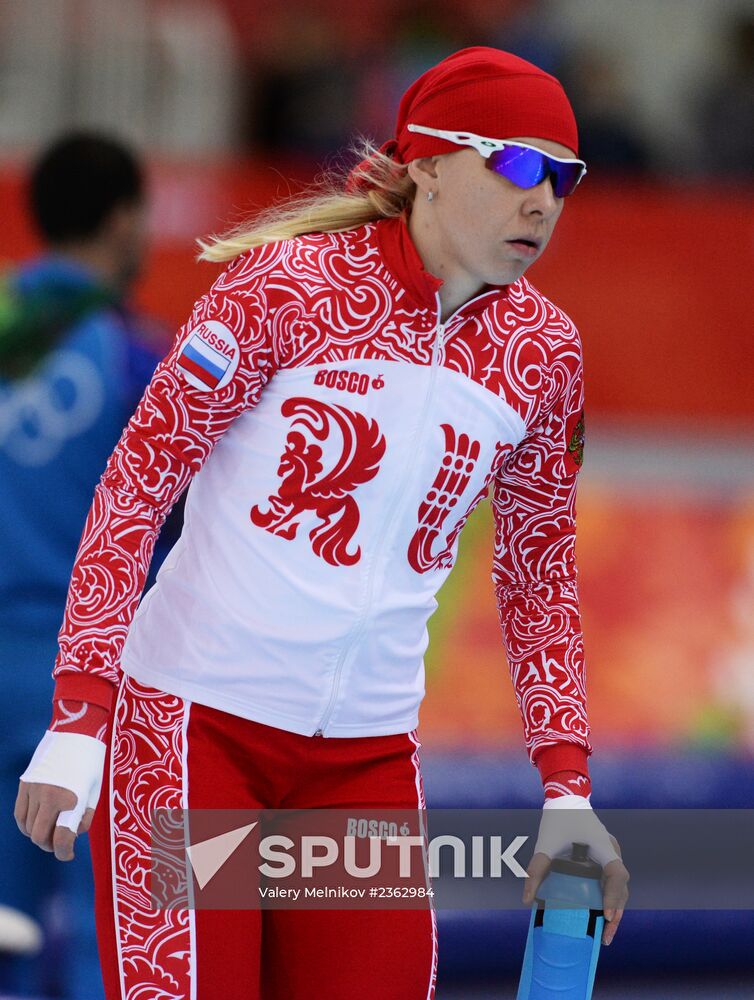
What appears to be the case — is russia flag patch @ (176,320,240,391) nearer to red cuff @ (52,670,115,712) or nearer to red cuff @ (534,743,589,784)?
red cuff @ (52,670,115,712)

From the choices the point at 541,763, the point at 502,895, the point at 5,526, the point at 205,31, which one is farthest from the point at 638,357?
the point at 541,763

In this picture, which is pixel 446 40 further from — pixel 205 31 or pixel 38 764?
pixel 38 764

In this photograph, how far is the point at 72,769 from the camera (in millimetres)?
2162

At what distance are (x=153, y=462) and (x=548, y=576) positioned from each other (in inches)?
26.5

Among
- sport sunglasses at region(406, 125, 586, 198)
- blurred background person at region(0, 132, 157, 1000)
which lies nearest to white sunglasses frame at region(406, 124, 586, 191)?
sport sunglasses at region(406, 125, 586, 198)

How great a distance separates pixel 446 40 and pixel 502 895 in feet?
21.6

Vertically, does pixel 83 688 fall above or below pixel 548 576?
below

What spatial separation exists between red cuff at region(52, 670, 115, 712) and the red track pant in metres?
0.13

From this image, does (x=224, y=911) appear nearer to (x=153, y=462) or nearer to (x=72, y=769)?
(x=72, y=769)

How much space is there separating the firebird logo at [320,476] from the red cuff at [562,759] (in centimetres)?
50

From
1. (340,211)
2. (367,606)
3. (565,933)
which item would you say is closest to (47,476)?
(340,211)

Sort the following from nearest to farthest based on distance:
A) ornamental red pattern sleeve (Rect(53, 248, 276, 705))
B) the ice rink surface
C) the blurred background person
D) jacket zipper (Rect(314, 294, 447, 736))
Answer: ornamental red pattern sleeve (Rect(53, 248, 276, 705))
jacket zipper (Rect(314, 294, 447, 736))
the blurred background person
the ice rink surface

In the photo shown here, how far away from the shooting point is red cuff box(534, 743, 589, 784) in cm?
254

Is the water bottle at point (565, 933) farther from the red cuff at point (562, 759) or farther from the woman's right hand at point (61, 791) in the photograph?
the woman's right hand at point (61, 791)
